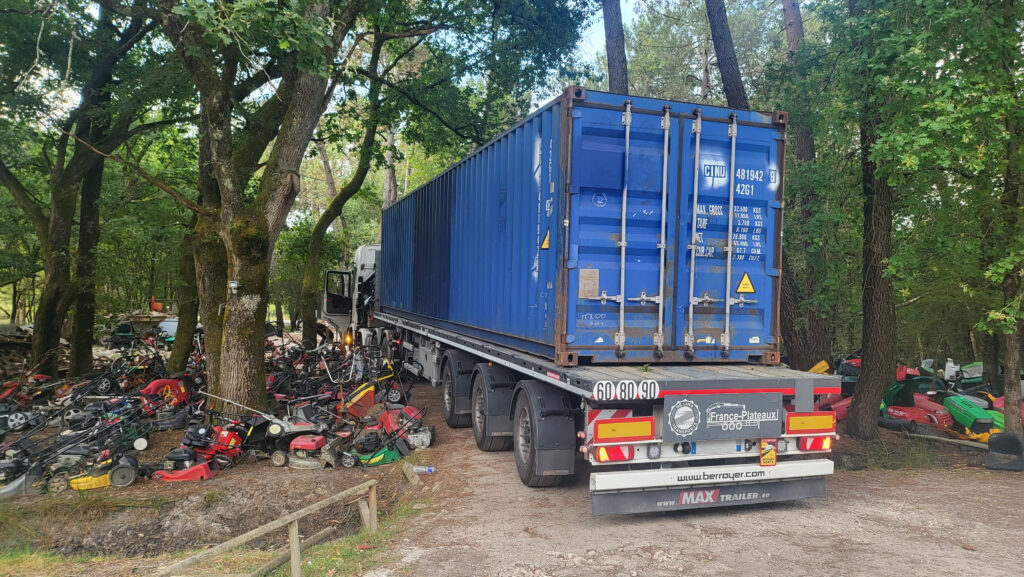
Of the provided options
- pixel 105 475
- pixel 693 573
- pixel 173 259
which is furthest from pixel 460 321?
pixel 173 259

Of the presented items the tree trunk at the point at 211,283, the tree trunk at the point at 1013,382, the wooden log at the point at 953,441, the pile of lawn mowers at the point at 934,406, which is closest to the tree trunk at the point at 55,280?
the tree trunk at the point at 211,283

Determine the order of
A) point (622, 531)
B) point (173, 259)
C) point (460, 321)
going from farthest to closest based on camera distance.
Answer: point (173, 259)
point (460, 321)
point (622, 531)

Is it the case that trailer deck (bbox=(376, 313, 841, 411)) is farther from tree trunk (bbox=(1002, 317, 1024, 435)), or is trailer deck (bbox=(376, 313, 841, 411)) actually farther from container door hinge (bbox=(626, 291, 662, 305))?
tree trunk (bbox=(1002, 317, 1024, 435))

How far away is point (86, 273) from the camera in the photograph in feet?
46.5

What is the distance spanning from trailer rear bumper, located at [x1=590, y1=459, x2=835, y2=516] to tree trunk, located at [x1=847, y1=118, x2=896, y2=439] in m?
4.18

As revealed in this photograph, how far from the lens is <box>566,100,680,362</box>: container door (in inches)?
222

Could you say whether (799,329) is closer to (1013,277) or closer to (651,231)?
(1013,277)

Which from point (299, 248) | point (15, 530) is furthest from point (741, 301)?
point (299, 248)

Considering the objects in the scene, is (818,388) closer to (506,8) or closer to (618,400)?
(618,400)

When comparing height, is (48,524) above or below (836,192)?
below

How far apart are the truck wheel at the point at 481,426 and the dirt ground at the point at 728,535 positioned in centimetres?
103

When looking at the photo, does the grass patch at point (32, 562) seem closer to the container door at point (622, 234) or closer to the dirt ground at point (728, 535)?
the dirt ground at point (728, 535)

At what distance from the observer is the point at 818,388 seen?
17.5 ft

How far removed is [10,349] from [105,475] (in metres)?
16.4
